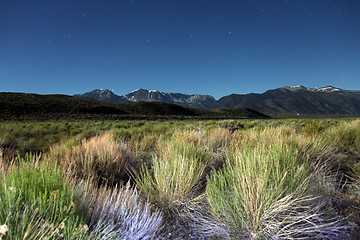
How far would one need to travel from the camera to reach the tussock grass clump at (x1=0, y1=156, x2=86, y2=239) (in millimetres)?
986

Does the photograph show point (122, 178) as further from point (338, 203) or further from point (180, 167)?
point (338, 203)

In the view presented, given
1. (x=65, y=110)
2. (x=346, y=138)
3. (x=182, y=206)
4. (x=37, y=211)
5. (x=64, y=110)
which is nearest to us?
(x=37, y=211)

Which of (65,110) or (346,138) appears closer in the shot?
(346,138)

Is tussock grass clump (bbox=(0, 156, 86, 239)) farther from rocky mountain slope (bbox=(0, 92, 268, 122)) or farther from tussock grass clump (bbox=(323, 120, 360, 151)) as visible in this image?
rocky mountain slope (bbox=(0, 92, 268, 122))

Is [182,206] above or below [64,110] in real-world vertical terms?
below

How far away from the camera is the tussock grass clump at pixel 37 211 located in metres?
0.99

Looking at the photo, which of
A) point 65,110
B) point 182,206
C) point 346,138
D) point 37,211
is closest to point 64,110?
point 65,110

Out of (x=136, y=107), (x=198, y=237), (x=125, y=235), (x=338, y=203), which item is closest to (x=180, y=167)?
(x=198, y=237)

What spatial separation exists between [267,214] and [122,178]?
7.20 feet

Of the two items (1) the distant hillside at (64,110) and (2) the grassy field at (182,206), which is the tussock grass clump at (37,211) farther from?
(1) the distant hillside at (64,110)

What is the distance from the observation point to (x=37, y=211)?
106 cm

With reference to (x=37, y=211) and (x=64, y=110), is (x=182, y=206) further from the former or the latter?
(x=64, y=110)

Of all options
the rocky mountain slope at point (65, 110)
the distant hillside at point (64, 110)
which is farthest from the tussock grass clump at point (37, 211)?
the distant hillside at point (64, 110)

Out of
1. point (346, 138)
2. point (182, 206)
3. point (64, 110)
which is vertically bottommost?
point (182, 206)
